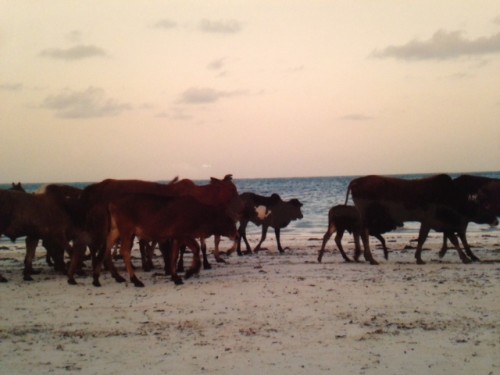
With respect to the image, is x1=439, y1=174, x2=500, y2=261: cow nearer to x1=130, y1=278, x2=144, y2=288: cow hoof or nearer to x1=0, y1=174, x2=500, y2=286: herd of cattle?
x1=0, y1=174, x2=500, y2=286: herd of cattle

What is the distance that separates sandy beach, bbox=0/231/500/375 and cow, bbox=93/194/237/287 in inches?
21.9

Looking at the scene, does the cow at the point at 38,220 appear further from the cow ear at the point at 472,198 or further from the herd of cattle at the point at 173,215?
the cow ear at the point at 472,198

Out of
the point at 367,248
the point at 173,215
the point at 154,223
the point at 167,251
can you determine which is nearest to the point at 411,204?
the point at 367,248

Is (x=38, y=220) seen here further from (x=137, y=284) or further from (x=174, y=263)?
(x=174, y=263)

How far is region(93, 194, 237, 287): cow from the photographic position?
39.2ft

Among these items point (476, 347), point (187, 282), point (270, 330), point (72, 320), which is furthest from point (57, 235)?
point (476, 347)

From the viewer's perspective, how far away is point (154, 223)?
12078 millimetres

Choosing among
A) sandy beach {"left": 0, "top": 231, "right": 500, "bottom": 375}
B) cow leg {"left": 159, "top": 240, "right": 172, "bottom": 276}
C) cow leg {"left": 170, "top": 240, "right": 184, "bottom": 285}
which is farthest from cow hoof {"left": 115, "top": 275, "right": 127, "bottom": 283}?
cow leg {"left": 159, "top": 240, "right": 172, "bottom": 276}

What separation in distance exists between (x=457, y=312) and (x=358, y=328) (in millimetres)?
1700

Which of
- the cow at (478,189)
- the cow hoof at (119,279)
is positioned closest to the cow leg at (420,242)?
the cow at (478,189)

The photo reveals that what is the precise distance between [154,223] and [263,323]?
4.44m

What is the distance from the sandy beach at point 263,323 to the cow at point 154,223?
1.82ft

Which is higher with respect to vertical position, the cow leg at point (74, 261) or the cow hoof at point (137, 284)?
the cow leg at point (74, 261)

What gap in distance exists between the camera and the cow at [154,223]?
12.0 metres
